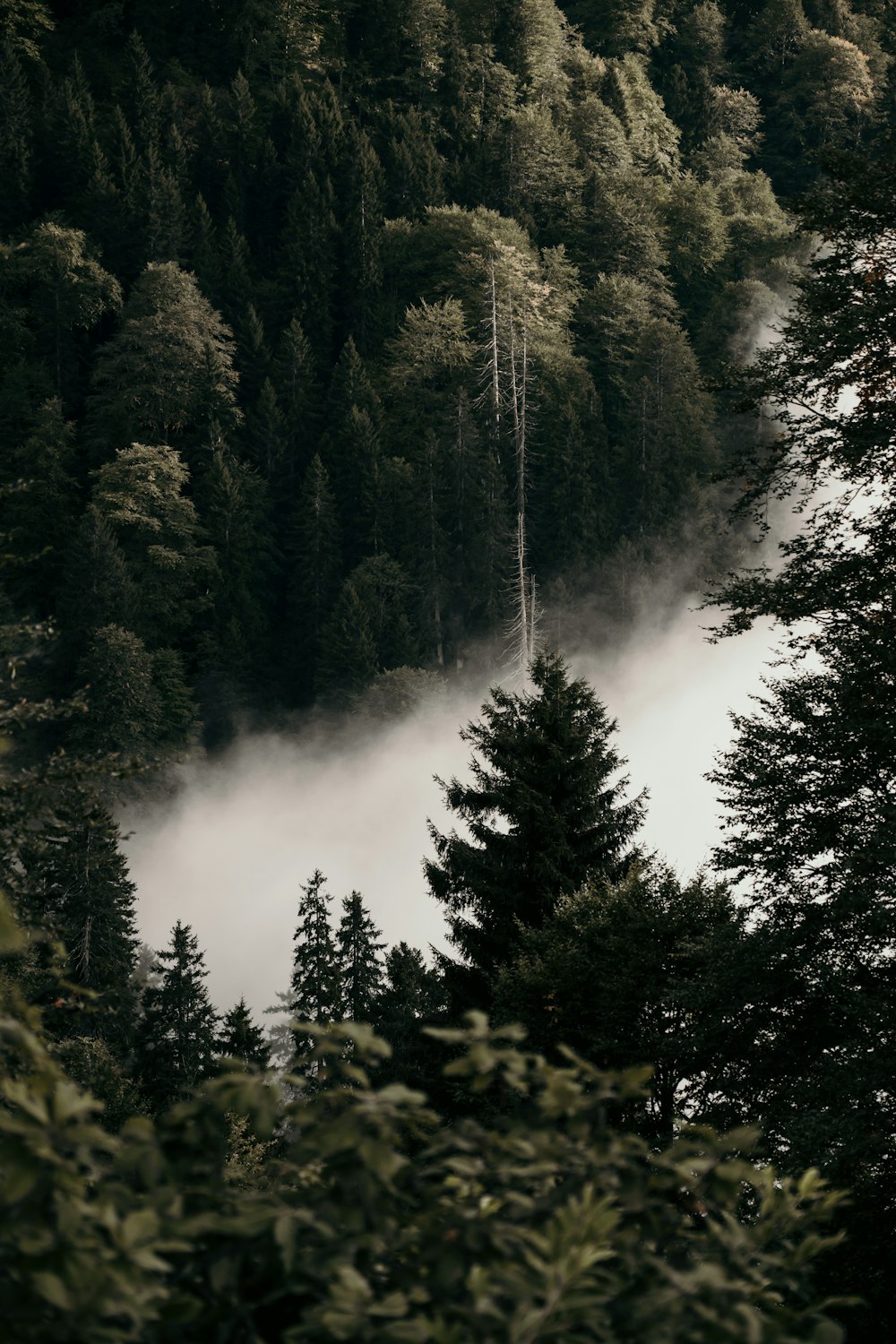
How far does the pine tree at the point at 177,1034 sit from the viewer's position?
36.9 meters

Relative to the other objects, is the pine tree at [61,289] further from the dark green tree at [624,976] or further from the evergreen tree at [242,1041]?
the dark green tree at [624,976]

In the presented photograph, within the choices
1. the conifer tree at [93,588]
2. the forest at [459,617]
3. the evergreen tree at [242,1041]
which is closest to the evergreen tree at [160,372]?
the forest at [459,617]

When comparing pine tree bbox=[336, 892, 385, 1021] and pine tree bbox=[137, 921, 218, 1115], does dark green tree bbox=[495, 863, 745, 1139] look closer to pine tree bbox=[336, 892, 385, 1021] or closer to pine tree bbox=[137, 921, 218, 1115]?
pine tree bbox=[137, 921, 218, 1115]

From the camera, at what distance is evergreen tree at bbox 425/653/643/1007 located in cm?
2370

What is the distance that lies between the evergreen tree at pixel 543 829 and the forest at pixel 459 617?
0.08 metres

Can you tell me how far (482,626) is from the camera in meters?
61.5

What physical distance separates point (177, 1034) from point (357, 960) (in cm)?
538

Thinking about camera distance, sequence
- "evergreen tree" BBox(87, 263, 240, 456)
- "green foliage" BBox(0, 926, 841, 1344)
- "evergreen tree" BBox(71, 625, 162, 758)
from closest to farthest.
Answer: "green foliage" BBox(0, 926, 841, 1344) < "evergreen tree" BBox(71, 625, 162, 758) < "evergreen tree" BBox(87, 263, 240, 456)

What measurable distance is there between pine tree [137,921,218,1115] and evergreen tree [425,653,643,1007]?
46.6ft

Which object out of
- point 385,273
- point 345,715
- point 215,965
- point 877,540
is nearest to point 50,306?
point 385,273

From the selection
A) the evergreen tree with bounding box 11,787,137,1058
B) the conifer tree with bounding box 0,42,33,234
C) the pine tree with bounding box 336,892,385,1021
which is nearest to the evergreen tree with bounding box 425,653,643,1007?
the evergreen tree with bounding box 11,787,137,1058

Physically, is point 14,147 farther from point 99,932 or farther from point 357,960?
point 99,932

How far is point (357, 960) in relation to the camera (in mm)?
41688

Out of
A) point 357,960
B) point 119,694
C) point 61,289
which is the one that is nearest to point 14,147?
point 61,289
